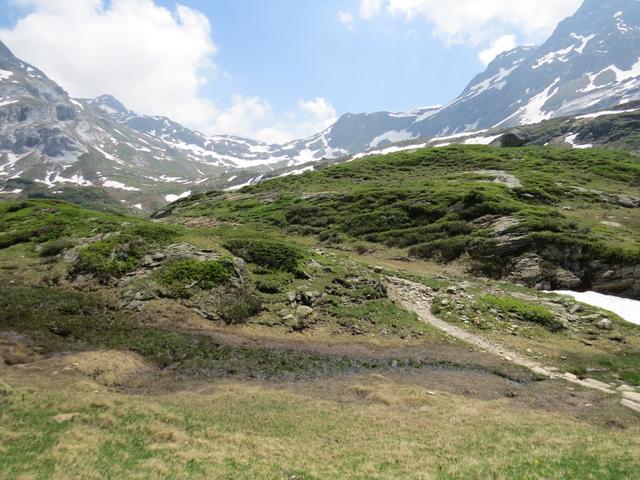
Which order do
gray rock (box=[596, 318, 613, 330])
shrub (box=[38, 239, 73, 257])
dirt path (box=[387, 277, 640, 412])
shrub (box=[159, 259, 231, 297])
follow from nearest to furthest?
dirt path (box=[387, 277, 640, 412]) → shrub (box=[159, 259, 231, 297]) → gray rock (box=[596, 318, 613, 330]) → shrub (box=[38, 239, 73, 257])

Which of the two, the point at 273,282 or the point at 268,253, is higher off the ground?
the point at 268,253

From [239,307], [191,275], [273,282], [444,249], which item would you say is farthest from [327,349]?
[444,249]

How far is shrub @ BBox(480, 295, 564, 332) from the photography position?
29453mm

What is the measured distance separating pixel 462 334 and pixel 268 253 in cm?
1720

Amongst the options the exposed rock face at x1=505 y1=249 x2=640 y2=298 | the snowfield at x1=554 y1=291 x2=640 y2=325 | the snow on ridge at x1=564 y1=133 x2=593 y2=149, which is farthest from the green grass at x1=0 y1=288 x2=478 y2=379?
the snow on ridge at x1=564 y1=133 x2=593 y2=149

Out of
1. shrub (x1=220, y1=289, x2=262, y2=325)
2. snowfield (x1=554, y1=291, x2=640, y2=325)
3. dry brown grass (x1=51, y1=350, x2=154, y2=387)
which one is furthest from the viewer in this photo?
snowfield (x1=554, y1=291, x2=640, y2=325)

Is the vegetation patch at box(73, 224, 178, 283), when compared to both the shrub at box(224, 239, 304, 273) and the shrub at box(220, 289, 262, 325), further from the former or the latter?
the shrub at box(220, 289, 262, 325)

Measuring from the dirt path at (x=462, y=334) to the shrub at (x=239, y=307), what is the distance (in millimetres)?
11349

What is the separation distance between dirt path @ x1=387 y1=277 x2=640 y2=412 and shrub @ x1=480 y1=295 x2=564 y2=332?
4535 millimetres

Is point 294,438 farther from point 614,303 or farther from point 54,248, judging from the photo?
point 614,303

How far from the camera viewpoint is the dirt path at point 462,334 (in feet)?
71.3

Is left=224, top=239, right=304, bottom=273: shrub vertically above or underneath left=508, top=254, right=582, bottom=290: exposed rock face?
above

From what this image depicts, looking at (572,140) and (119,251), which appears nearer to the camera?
(119,251)

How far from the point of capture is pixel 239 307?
90.0ft
